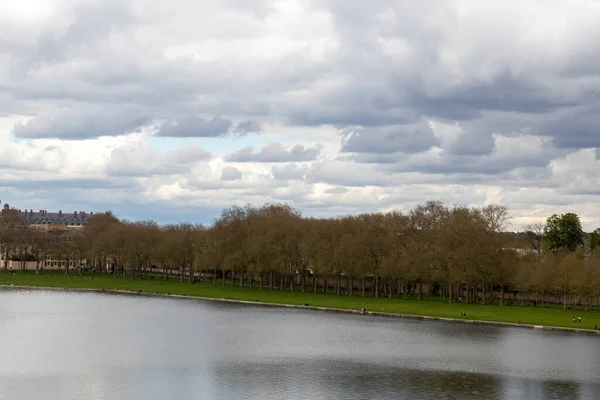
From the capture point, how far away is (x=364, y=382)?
67.0m

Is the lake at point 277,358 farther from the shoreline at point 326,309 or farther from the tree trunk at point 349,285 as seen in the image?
the tree trunk at point 349,285

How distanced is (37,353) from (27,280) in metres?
126

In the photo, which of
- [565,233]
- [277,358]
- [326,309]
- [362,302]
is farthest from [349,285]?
[277,358]

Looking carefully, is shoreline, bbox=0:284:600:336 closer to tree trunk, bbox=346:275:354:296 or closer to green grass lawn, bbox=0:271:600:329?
green grass lawn, bbox=0:271:600:329

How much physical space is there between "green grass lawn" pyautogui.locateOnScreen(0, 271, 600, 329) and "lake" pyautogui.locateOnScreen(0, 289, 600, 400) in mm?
10583

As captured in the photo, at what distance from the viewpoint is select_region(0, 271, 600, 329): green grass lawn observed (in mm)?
124562

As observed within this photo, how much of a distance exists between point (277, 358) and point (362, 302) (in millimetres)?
71279

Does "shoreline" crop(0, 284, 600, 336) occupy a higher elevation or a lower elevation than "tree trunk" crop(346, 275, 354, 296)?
lower

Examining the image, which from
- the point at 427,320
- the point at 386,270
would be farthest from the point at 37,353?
the point at 386,270

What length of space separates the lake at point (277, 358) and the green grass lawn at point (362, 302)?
10.6m

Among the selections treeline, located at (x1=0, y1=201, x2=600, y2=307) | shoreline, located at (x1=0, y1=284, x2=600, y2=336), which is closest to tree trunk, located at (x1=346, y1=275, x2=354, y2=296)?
treeline, located at (x1=0, y1=201, x2=600, y2=307)

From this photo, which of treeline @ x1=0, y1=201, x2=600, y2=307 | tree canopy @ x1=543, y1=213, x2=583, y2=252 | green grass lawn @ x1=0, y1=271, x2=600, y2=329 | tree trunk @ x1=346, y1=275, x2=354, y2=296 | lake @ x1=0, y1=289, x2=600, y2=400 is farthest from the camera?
tree canopy @ x1=543, y1=213, x2=583, y2=252

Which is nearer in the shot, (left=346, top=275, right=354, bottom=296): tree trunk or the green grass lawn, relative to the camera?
the green grass lawn

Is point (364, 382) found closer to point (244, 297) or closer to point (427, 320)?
point (427, 320)
